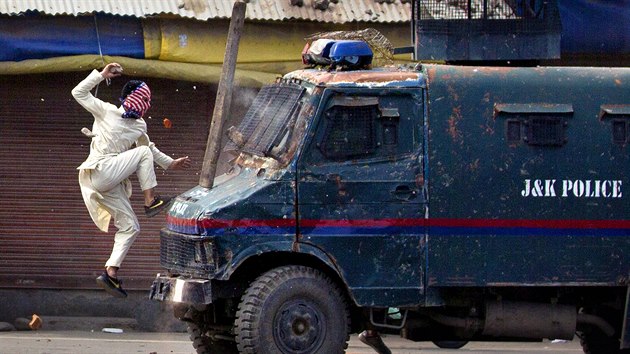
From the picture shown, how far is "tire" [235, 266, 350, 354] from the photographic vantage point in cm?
881

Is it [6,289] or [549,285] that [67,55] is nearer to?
[6,289]

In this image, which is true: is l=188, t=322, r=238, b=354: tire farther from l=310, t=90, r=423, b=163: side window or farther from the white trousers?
l=310, t=90, r=423, b=163: side window

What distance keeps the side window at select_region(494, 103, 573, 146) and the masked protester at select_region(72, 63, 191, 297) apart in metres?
2.76

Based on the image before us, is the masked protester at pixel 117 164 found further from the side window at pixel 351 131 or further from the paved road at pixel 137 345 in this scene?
the side window at pixel 351 131

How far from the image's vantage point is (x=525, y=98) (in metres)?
9.28

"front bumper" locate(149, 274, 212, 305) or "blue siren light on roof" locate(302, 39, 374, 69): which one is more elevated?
"blue siren light on roof" locate(302, 39, 374, 69)

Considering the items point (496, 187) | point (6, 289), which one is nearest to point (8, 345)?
point (6, 289)

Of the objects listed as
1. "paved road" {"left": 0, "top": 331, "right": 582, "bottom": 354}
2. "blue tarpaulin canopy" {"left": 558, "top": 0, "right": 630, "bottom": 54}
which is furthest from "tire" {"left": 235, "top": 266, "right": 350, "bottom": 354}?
"blue tarpaulin canopy" {"left": 558, "top": 0, "right": 630, "bottom": 54}

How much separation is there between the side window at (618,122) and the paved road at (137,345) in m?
3.61

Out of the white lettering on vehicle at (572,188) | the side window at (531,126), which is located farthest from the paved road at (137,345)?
the side window at (531,126)

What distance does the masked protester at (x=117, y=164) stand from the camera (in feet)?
34.1

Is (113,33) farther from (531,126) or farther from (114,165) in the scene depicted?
(531,126)

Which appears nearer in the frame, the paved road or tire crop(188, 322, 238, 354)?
tire crop(188, 322, 238, 354)

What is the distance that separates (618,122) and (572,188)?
0.59m
